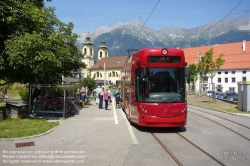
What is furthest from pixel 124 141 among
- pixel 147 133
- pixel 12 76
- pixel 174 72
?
pixel 12 76

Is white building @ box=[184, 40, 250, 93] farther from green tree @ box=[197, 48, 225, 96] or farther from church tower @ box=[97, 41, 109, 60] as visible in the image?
church tower @ box=[97, 41, 109, 60]

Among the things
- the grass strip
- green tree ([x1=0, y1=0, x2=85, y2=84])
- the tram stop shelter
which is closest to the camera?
the grass strip

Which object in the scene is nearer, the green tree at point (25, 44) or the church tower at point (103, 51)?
the green tree at point (25, 44)

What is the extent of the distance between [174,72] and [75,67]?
15.2m

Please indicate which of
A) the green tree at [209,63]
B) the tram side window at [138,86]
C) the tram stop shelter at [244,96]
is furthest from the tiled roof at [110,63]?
the tram side window at [138,86]

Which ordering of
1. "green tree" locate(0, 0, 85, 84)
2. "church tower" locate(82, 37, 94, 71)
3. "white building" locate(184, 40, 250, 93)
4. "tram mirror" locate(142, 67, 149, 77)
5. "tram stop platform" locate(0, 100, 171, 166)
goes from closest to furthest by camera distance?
"tram stop platform" locate(0, 100, 171, 166) < "tram mirror" locate(142, 67, 149, 77) < "green tree" locate(0, 0, 85, 84) < "white building" locate(184, 40, 250, 93) < "church tower" locate(82, 37, 94, 71)

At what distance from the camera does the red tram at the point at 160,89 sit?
Result: 34.7 feet

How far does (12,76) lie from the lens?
15125 millimetres

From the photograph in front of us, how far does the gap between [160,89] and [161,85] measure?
0.53ft

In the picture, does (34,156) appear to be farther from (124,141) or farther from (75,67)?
(75,67)

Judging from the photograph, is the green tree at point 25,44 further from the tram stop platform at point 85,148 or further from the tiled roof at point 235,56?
the tiled roof at point 235,56

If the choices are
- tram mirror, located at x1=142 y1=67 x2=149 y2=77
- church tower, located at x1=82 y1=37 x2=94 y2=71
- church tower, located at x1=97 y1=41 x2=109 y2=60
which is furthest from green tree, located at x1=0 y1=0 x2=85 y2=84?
church tower, located at x1=97 y1=41 x2=109 y2=60

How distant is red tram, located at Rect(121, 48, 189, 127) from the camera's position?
10578 millimetres

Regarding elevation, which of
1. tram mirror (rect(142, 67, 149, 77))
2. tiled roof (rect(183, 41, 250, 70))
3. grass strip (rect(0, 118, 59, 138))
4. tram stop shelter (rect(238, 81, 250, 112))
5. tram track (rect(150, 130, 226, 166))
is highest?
tiled roof (rect(183, 41, 250, 70))
